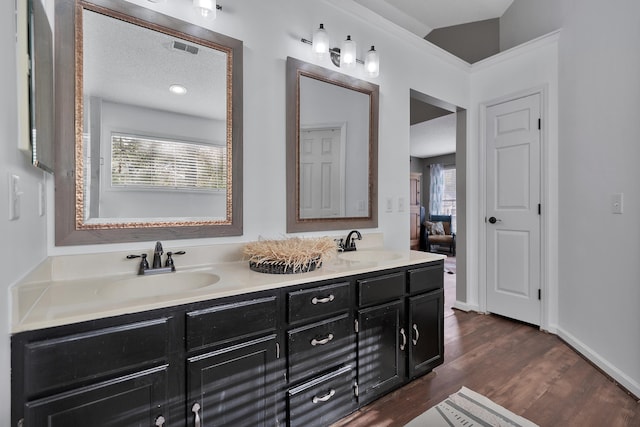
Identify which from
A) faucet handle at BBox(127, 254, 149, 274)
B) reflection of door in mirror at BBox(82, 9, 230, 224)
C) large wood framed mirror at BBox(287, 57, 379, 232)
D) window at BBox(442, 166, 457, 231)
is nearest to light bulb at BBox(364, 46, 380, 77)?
large wood framed mirror at BBox(287, 57, 379, 232)

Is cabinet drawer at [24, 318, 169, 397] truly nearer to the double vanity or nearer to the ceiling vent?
the double vanity

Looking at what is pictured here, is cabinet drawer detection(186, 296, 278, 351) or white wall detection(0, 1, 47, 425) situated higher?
white wall detection(0, 1, 47, 425)

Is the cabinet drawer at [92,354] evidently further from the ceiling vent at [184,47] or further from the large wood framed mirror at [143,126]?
the ceiling vent at [184,47]

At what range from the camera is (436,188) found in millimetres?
8078

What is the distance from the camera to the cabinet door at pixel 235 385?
3.64 feet

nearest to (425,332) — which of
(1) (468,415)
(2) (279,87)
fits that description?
(1) (468,415)

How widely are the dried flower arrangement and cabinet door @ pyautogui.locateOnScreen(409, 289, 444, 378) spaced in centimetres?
68

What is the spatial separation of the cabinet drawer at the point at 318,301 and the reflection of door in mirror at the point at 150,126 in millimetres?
634

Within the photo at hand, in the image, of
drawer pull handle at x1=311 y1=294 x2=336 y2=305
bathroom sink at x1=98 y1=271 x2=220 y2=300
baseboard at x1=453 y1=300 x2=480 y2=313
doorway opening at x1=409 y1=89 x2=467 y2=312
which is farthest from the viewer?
doorway opening at x1=409 y1=89 x2=467 y2=312

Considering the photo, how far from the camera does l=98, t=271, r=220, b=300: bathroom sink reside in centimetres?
130

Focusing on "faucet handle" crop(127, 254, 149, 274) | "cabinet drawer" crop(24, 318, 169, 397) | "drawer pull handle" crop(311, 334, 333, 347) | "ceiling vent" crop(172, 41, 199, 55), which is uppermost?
"ceiling vent" crop(172, 41, 199, 55)

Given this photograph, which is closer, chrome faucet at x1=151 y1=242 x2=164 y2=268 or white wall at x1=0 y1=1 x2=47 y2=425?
white wall at x1=0 y1=1 x2=47 y2=425

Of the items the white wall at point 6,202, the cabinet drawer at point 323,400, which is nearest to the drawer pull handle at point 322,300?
the cabinet drawer at point 323,400

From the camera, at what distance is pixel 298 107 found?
6.42ft
